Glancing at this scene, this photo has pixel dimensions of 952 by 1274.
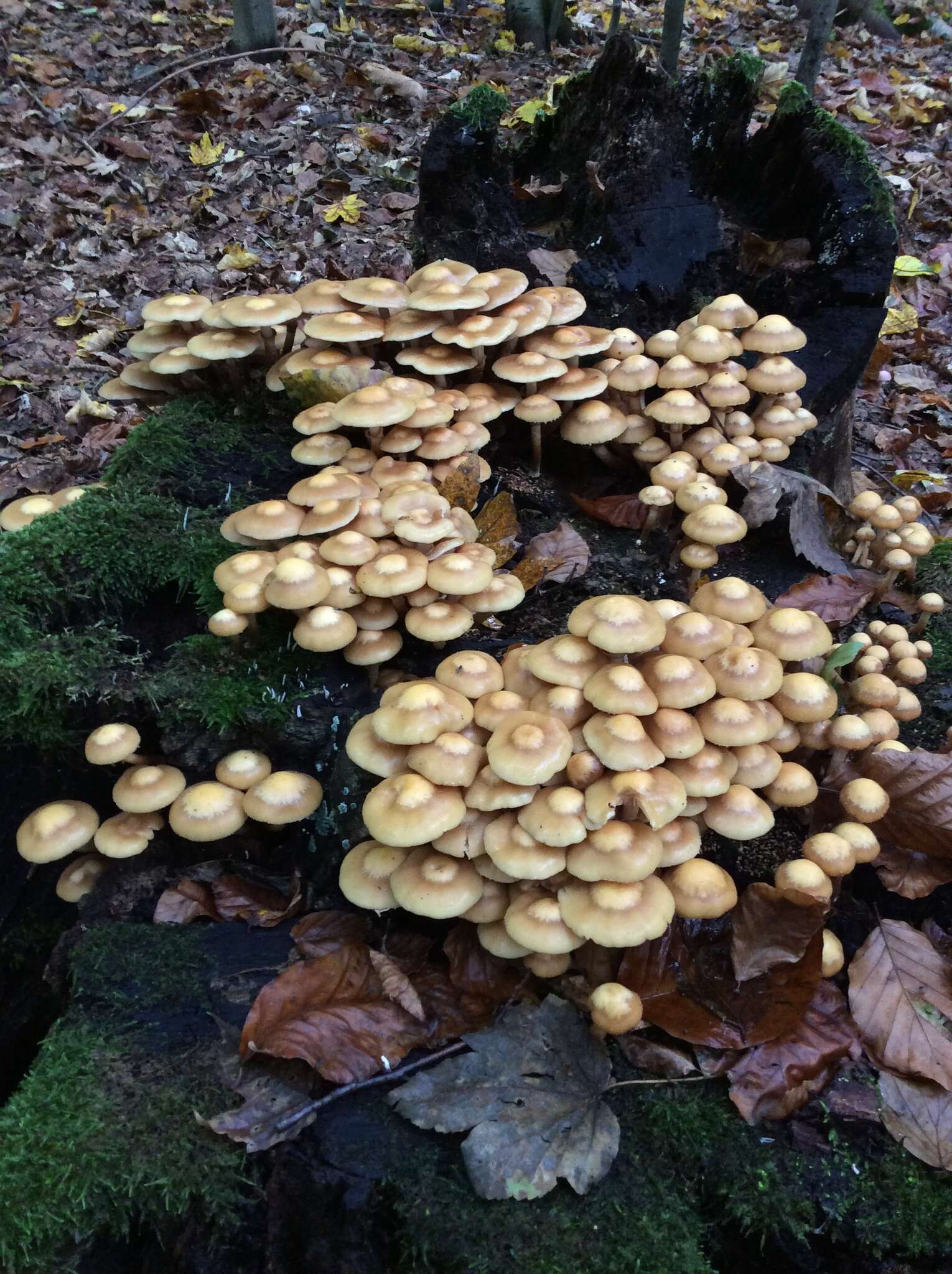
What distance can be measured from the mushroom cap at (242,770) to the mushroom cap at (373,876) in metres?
0.59

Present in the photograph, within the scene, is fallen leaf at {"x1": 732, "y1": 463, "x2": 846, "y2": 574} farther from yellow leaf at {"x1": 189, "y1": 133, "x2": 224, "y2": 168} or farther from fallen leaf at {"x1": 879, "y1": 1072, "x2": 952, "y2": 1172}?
yellow leaf at {"x1": 189, "y1": 133, "x2": 224, "y2": 168}

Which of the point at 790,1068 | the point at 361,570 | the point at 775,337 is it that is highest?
the point at 775,337

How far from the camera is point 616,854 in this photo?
2607 millimetres

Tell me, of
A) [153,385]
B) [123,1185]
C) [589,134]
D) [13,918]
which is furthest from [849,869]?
[589,134]

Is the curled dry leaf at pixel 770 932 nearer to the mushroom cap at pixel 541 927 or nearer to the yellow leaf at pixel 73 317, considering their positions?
the mushroom cap at pixel 541 927

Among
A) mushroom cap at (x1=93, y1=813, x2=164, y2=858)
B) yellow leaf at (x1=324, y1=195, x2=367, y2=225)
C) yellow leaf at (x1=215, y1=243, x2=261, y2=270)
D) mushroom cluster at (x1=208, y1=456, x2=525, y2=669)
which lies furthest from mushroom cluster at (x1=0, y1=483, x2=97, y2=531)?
yellow leaf at (x1=324, y1=195, x2=367, y2=225)

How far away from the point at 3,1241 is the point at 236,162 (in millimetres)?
11346

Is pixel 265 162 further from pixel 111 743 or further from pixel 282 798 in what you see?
pixel 282 798

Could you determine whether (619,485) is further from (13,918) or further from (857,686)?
(13,918)

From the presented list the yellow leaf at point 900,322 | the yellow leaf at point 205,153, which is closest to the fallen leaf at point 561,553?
the yellow leaf at point 900,322

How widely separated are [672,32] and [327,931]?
436 inches

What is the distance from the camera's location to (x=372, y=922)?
3141mm

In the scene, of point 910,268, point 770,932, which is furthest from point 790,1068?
point 910,268

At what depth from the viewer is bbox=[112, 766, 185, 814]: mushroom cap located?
3199mm
